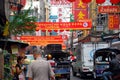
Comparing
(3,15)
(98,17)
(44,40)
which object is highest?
(3,15)

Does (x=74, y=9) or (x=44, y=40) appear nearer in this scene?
(x=74, y=9)

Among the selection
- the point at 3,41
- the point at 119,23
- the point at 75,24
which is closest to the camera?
the point at 3,41

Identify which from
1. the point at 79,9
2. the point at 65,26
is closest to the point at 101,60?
the point at 79,9

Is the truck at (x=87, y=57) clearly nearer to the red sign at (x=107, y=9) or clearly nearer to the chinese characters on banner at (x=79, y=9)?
the red sign at (x=107, y=9)

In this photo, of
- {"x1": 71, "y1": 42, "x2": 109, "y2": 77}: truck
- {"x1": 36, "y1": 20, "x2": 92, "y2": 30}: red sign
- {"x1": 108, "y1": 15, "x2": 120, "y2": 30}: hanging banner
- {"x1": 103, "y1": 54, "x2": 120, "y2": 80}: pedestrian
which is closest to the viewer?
{"x1": 103, "y1": 54, "x2": 120, "y2": 80}: pedestrian

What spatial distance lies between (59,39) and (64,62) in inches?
1480

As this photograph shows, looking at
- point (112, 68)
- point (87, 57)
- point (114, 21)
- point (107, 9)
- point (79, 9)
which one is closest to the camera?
point (112, 68)

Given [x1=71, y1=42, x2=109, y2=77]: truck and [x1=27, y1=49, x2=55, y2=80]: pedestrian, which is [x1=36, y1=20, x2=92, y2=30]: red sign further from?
[x1=27, y1=49, x2=55, y2=80]: pedestrian

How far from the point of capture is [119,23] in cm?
3953

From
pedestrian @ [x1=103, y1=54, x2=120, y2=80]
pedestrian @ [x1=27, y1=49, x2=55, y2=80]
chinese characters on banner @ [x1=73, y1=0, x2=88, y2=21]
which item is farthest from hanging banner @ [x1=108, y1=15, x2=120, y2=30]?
pedestrian @ [x1=27, y1=49, x2=55, y2=80]

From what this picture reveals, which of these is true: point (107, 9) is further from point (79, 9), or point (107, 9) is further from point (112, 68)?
point (112, 68)

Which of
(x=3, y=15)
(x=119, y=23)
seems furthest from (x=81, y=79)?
(x=3, y=15)

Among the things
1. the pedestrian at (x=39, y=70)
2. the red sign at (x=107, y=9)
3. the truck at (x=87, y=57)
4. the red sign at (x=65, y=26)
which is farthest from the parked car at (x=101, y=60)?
the red sign at (x=65, y=26)

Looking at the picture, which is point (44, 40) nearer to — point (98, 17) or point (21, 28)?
point (98, 17)
